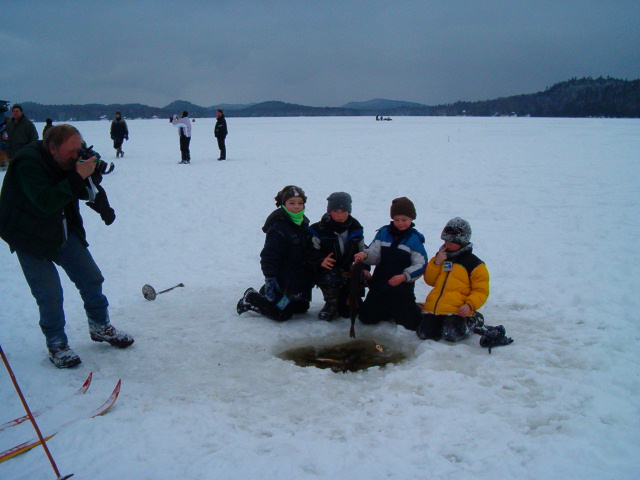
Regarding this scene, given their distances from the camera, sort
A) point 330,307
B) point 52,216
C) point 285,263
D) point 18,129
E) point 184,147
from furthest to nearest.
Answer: point 184,147 < point 18,129 < point 330,307 < point 285,263 < point 52,216

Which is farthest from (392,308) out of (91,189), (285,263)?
(91,189)

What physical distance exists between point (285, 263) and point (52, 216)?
7.39 ft

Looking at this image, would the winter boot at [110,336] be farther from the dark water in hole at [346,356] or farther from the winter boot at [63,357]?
the dark water in hole at [346,356]

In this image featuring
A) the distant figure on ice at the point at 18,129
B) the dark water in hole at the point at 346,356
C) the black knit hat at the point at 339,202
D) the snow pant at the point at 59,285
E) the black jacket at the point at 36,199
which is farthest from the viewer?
the distant figure on ice at the point at 18,129

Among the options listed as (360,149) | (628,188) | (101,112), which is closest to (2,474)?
(628,188)

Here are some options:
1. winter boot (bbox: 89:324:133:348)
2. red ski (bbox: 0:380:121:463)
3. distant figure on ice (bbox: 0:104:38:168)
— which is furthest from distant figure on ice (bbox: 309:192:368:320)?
distant figure on ice (bbox: 0:104:38:168)

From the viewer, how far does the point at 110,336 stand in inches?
163

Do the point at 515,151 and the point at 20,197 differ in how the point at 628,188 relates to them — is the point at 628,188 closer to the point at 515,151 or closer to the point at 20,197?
the point at 515,151

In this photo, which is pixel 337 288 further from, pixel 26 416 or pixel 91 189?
pixel 26 416

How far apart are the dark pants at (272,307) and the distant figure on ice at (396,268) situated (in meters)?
0.74

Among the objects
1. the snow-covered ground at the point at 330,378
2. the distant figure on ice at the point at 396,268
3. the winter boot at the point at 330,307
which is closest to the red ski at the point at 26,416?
the snow-covered ground at the point at 330,378

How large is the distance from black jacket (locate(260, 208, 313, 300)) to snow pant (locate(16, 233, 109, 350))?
5.33 ft

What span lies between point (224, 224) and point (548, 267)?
5.92 metres

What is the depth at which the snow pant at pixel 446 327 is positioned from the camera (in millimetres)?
4238
